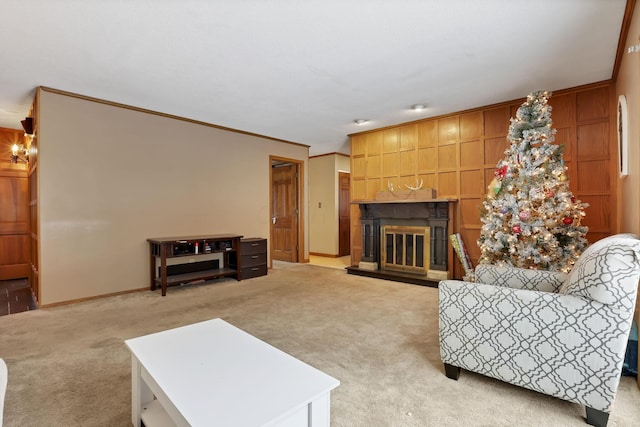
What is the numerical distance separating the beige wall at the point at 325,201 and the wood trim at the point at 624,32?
506cm

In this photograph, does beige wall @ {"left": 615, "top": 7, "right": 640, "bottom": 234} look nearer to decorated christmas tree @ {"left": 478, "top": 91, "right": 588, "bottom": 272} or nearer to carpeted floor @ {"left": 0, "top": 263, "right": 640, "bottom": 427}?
decorated christmas tree @ {"left": 478, "top": 91, "right": 588, "bottom": 272}

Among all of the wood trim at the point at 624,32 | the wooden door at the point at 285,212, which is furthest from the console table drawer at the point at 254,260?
the wood trim at the point at 624,32

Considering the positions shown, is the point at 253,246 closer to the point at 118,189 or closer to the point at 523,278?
the point at 118,189

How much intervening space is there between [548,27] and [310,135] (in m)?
4.07

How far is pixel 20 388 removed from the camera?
2.00 m

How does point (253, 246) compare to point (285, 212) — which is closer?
point (253, 246)

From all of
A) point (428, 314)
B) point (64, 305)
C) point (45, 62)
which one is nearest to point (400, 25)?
point (428, 314)

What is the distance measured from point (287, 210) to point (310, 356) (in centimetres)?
486

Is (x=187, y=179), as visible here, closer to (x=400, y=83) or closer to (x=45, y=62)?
(x=45, y=62)

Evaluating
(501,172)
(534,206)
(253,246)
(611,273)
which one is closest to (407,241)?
(501,172)

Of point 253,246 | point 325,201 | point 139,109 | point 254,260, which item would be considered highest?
point 139,109

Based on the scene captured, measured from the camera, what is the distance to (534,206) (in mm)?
3469

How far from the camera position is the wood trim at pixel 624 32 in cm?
232

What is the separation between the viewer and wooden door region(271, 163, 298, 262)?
690 centimetres
